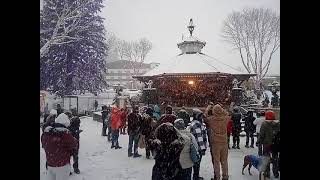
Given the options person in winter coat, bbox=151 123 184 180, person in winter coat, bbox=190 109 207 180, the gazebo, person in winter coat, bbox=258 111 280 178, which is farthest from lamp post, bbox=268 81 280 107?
person in winter coat, bbox=151 123 184 180

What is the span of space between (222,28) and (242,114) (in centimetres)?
239

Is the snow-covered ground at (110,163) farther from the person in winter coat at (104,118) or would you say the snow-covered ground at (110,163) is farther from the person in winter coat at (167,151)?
the person in winter coat at (167,151)

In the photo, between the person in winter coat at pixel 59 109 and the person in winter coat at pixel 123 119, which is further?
the person in winter coat at pixel 123 119

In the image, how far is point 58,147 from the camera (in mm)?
4074

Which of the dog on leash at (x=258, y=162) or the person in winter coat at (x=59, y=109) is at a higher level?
the person in winter coat at (x=59, y=109)

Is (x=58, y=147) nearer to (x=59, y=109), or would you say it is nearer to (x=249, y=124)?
(x=59, y=109)

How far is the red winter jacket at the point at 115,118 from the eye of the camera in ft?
22.1

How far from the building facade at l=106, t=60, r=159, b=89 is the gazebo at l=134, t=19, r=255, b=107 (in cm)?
12

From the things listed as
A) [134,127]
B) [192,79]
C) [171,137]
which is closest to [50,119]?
[134,127]

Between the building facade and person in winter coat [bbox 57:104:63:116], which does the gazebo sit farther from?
person in winter coat [bbox 57:104:63:116]

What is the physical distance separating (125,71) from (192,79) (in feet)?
9.65

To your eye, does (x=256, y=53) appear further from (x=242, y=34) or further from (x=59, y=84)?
(x=59, y=84)

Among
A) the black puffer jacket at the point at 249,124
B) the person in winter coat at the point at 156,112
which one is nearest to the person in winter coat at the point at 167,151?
the person in winter coat at the point at 156,112

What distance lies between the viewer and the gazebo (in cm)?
643
